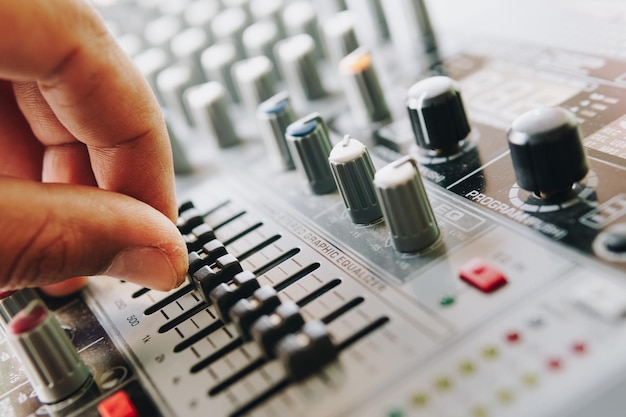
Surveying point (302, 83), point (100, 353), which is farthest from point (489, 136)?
point (100, 353)

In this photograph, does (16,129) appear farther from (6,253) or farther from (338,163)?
(338,163)

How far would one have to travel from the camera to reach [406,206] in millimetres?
954

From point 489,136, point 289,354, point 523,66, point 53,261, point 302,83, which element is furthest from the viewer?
point 302,83

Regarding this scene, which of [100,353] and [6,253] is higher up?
[6,253]

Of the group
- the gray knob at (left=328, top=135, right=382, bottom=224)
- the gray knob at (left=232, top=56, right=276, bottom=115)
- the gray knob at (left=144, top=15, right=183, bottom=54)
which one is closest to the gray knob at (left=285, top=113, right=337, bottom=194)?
the gray knob at (left=328, top=135, right=382, bottom=224)

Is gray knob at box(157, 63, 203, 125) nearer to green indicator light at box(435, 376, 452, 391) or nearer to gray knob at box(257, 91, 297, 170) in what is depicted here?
gray knob at box(257, 91, 297, 170)

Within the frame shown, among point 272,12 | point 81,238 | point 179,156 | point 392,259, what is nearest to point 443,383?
point 392,259

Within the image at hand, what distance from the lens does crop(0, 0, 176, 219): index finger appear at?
900mm

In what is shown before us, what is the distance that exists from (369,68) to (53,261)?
722 mm

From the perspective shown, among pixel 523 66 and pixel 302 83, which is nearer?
pixel 523 66

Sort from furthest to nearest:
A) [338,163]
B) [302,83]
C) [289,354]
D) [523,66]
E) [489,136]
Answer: [302,83] → [523,66] → [489,136] → [338,163] → [289,354]

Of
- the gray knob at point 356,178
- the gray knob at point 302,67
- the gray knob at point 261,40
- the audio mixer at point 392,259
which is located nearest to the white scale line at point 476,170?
the audio mixer at point 392,259

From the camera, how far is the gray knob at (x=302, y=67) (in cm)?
156

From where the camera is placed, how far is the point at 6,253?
0.90 m
